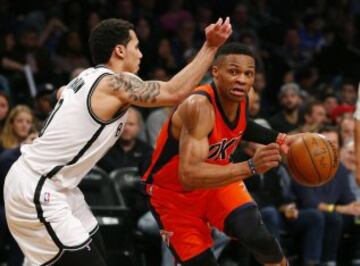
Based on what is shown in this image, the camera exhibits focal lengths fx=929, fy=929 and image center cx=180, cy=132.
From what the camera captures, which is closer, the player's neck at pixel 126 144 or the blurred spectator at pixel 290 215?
the blurred spectator at pixel 290 215

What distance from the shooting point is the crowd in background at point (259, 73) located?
Result: 29.5 ft

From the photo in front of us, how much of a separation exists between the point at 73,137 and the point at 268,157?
3.60 feet

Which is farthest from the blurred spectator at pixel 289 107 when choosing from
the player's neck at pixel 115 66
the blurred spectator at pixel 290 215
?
the player's neck at pixel 115 66

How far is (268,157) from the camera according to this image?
206 inches

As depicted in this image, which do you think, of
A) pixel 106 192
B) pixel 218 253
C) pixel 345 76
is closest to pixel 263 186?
pixel 218 253

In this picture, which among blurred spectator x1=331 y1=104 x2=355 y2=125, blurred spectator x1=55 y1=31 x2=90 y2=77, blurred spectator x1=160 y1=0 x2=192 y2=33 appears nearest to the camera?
blurred spectator x1=331 y1=104 x2=355 y2=125

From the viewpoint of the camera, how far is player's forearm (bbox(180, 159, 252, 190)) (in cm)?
551

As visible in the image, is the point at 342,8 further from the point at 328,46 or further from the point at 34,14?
the point at 34,14

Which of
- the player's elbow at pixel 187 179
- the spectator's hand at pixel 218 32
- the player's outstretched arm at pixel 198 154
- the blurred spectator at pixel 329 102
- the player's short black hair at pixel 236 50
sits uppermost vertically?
the spectator's hand at pixel 218 32

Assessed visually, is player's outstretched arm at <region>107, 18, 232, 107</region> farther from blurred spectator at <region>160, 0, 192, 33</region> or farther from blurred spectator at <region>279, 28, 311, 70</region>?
blurred spectator at <region>279, 28, 311, 70</region>

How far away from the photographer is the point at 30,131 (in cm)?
855

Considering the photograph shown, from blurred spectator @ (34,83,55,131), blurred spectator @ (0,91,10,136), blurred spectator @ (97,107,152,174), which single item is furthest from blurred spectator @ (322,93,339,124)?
blurred spectator @ (0,91,10,136)

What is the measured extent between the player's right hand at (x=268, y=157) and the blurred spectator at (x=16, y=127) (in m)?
3.82

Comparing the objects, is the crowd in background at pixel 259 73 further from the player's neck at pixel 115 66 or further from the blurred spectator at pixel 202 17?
the player's neck at pixel 115 66
